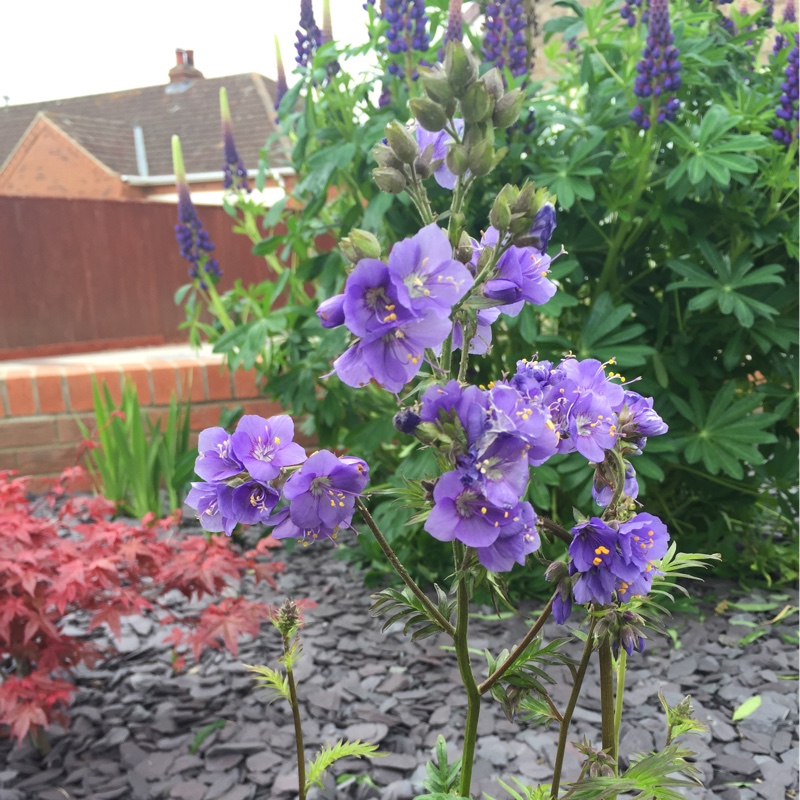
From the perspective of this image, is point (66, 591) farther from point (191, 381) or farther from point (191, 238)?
point (191, 381)

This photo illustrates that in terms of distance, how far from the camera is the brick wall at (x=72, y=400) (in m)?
2.97

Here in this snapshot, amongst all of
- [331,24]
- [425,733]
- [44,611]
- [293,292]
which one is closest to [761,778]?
[425,733]

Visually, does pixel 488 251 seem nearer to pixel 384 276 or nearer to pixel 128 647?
pixel 384 276

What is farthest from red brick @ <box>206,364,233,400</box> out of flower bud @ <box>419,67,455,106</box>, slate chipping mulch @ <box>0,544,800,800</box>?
flower bud @ <box>419,67,455,106</box>

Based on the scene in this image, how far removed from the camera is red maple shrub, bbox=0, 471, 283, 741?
1.34 m

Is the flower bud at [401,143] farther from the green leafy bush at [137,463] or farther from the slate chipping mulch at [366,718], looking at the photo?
the green leafy bush at [137,463]

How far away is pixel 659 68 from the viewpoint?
65.0 inches

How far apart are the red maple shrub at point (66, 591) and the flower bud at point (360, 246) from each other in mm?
836

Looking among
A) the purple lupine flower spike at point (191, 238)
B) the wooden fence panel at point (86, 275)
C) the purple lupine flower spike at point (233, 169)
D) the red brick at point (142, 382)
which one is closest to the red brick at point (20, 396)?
the red brick at point (142, 382)

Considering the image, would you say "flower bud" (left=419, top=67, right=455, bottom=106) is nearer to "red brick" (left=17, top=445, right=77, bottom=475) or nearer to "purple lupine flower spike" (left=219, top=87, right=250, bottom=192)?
"purple lupine flower spike" (left=219, top=87, right=250, bottom=192)

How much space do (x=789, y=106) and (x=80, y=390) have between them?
274 cm

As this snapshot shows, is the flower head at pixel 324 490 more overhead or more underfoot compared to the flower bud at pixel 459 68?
more underfoot

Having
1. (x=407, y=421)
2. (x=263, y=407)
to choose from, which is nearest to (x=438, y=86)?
(x=407, y=421)

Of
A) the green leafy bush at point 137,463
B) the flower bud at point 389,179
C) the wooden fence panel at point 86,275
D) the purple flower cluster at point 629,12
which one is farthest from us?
the wooden fence panel at point 86,275
